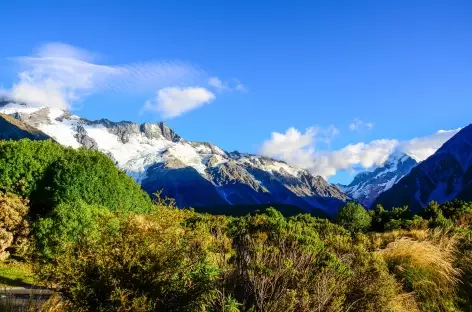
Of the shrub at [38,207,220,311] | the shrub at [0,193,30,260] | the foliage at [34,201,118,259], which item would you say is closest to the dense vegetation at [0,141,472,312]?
the shrub at [38,207,220,311]

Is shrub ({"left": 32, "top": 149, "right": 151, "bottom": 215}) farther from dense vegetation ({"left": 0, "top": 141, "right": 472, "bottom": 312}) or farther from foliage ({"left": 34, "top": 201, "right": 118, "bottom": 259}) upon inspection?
dense vegetation ({"left": 0, "top": 141, "right": 472, "bottom": 312})

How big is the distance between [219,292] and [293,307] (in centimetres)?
133

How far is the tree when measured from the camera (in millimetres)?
52906

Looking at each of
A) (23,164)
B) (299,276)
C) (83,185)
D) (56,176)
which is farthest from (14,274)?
(299,276)

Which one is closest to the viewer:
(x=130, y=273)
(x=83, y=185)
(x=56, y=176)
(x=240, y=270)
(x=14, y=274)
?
(x=130, y=273)

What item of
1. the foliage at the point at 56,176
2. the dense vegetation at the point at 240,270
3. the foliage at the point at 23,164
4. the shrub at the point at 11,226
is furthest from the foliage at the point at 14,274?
the dense vegetation at the point at 240,270

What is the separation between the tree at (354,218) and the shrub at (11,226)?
36.3m

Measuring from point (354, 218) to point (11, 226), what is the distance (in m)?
42.3

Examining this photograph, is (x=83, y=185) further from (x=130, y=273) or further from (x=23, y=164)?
(x=130, y=273)

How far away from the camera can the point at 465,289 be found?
42.0 feet

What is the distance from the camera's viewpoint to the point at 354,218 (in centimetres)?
5578

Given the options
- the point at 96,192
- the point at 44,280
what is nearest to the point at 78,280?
the point at 44,280

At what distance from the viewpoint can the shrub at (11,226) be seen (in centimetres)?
2392

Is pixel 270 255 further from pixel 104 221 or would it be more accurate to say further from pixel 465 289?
pixel 465 289
